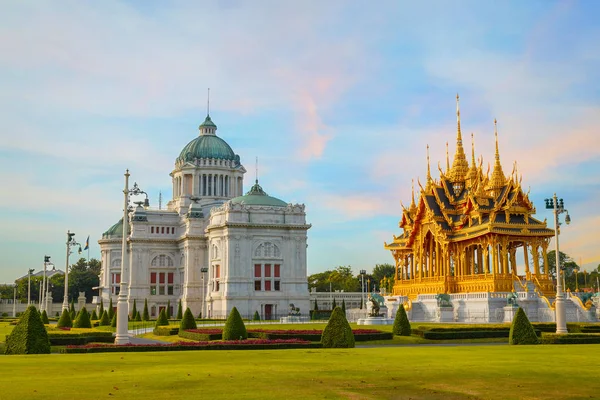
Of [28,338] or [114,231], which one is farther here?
[114,231]

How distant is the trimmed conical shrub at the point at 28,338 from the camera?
1192 inches

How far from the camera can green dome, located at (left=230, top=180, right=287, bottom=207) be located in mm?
100812

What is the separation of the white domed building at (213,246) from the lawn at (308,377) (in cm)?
6439

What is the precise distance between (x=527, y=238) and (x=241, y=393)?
54.9 meters

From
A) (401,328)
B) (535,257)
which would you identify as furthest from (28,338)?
(535,257)

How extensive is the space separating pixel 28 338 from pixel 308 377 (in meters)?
15.6

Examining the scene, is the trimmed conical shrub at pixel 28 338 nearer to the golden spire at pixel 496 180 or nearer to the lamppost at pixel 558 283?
the lamppost at pixel 558 283

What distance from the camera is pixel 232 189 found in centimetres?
12231

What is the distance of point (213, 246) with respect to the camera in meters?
102

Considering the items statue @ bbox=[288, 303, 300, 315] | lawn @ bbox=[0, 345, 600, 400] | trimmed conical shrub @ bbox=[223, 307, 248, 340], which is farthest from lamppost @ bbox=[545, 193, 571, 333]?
statue @ bbox=[288, 303, 300, 315]

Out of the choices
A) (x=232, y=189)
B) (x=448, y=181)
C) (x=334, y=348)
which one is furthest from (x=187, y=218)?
(x=334, y=348)

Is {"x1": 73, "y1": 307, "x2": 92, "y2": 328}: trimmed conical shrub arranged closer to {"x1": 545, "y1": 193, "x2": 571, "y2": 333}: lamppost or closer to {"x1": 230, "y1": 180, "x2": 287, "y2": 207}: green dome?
{"x1": 230, "y1": 180, "x2": 287, "y2": 207}: green dome

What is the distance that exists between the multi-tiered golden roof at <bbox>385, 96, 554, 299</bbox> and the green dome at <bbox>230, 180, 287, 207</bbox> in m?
22.4

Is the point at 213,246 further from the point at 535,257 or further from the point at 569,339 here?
the point at 569,339
